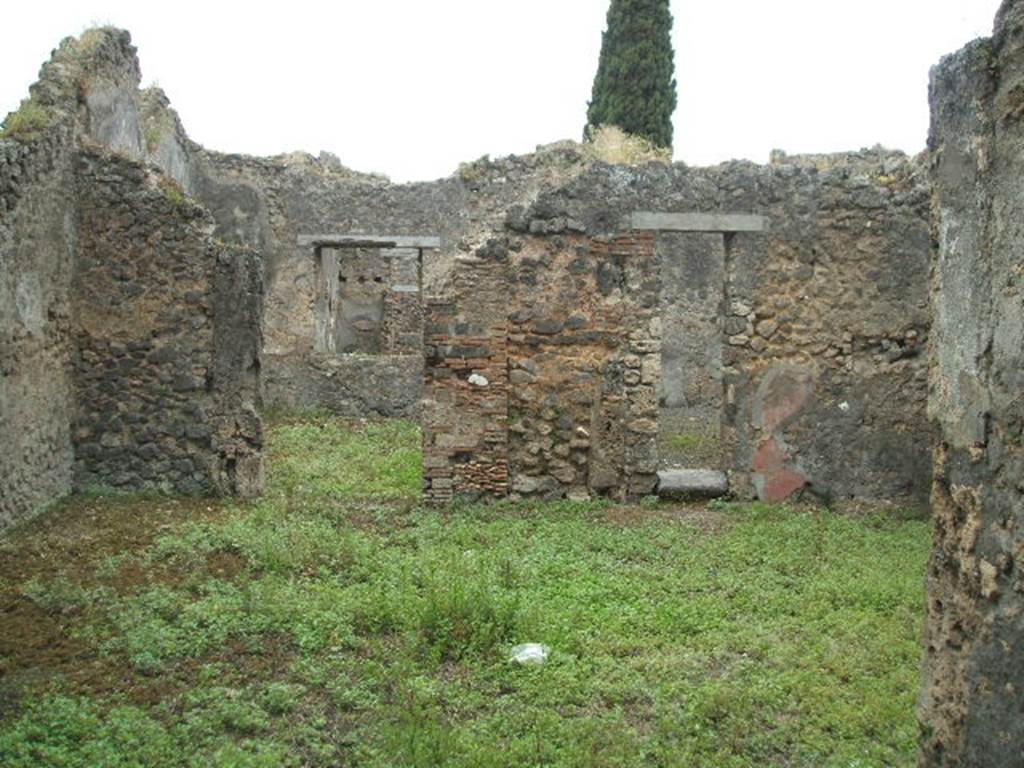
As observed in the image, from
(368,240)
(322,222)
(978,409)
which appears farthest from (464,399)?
(322,222)

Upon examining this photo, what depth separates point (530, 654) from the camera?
533cm

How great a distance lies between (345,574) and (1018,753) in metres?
4.59

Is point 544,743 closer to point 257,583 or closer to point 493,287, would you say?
point 257,583

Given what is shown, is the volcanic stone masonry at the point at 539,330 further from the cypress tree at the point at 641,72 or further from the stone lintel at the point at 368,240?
the cypress tree at the point at 641,72

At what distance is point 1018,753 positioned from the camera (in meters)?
2.99

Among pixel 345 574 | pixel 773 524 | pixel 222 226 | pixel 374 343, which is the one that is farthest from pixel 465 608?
pixel 374 343

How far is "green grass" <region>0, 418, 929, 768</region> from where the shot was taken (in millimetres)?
4363

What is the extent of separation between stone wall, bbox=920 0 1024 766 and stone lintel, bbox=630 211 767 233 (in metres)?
6.02

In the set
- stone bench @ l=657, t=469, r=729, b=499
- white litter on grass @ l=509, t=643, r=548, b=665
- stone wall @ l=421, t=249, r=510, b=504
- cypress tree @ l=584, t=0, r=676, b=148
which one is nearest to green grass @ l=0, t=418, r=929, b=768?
white litter on grass @ l=509, t=643, r=548, b=665

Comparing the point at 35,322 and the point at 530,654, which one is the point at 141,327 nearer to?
the point at 35,322

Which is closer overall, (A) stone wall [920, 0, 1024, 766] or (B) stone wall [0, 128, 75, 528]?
(A) stone wall [920, 0, 1024, 766]

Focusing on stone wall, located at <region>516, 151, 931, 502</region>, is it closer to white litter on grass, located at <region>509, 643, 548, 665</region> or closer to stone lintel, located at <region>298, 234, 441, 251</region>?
white litter on grass, located at <region>509, 643, 548, 665</region>

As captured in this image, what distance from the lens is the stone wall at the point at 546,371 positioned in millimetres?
9453

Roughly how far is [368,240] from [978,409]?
13585mm
